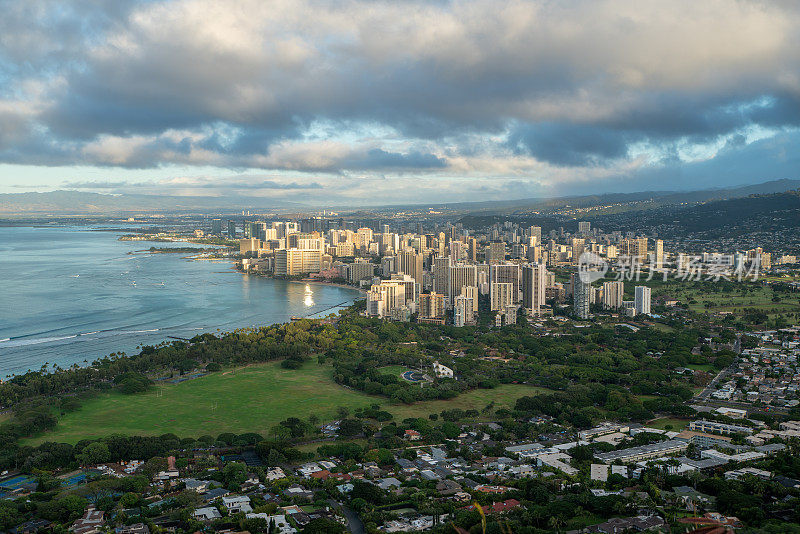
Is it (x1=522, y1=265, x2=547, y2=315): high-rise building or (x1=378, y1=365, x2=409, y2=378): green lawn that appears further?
(x1=522, y1=265, x2=547, y2=315): high-rise building

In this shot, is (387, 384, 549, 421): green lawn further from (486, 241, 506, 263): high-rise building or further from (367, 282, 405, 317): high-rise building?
(486, 241, 506, 263): high-rise building

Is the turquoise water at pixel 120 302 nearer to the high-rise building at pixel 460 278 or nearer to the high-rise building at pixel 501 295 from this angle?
the high-rise building at pixel 460 278

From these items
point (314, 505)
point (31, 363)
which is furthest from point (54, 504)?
point (31, 363)

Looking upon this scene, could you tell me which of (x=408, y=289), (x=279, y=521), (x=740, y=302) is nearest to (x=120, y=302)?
(x=408, y=289)

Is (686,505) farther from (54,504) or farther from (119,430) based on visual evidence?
(119,430)

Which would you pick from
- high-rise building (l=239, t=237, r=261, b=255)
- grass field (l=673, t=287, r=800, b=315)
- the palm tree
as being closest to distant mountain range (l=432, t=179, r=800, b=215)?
high-rise building (l=239, t=237, r=261, b=255)

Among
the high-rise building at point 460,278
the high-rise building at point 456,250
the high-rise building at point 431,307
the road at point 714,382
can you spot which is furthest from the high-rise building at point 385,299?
the high-rise building at point 456,250
